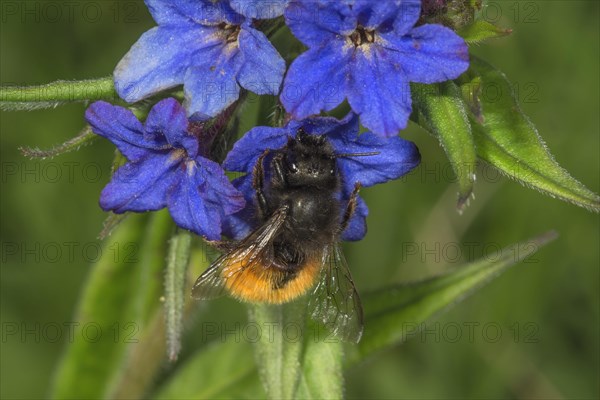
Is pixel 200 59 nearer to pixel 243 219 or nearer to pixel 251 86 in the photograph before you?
pixel 251 86

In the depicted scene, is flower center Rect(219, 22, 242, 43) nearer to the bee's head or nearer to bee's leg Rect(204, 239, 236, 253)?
the bee's head

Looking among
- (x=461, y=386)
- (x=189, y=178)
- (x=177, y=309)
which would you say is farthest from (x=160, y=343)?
(x=461, y=386)

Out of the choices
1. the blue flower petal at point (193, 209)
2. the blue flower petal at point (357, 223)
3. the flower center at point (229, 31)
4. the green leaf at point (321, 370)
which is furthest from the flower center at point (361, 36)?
the green leaf at point (321, 370)

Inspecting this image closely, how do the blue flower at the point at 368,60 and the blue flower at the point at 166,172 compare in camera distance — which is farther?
the blue flower at the point at 166,172

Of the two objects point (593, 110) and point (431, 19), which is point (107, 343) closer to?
point (431, 19)

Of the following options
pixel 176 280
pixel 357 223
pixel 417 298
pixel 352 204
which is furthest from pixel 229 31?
pixel 417 298

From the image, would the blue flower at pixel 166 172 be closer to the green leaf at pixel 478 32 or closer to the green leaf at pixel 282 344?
the green leaf at pixel 282 344
